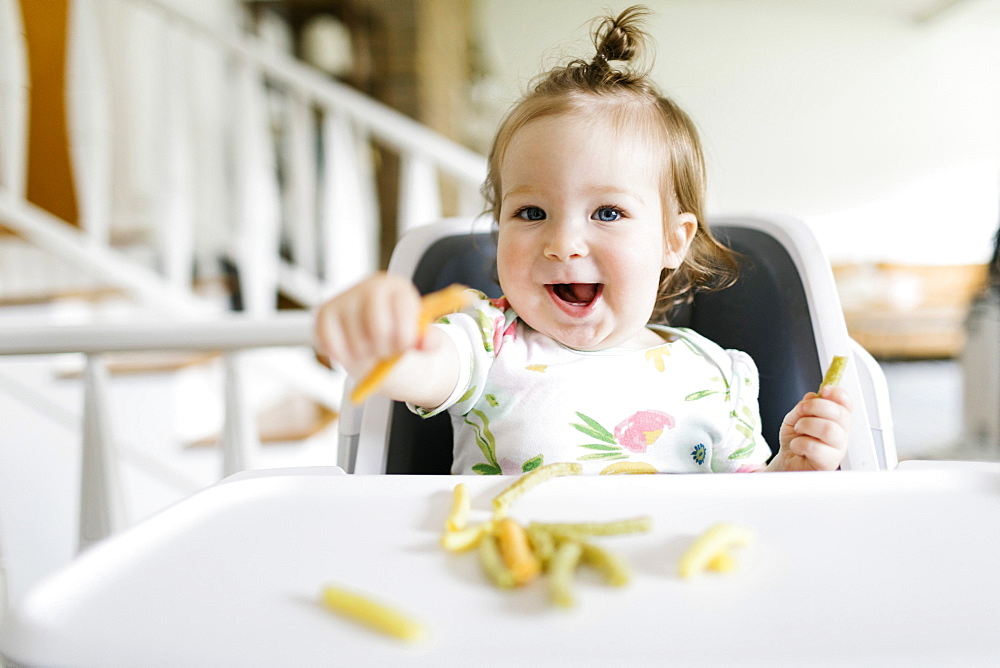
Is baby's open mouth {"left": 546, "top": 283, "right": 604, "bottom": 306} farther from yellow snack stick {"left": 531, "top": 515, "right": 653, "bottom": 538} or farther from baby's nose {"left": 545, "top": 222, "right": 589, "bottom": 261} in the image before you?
yellow snack stick {"left": 531, "top": 515, "right": 653, "bottom": 538}

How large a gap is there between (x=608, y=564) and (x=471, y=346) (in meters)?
0.35

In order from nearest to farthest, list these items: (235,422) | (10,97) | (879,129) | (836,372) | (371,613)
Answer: (371,613), (836,372), (235,422), (10,97), (879,129)

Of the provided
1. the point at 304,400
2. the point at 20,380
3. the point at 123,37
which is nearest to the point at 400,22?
the point at 123,37

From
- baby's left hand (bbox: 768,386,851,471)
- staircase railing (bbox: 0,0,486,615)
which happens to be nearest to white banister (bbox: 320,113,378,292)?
staircase railing (bbox: 0,0,486,615)

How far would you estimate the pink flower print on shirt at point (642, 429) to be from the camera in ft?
2.27

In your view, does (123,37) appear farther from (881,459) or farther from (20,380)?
(881,459)

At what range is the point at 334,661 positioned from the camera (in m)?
0.30

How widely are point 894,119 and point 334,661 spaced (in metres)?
5.60

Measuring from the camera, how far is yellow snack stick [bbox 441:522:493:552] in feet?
1.32

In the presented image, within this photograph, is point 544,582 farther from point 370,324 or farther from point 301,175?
point 301,175

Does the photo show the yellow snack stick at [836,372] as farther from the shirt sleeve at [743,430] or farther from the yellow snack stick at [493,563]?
the yellow snack stick at [493,563]

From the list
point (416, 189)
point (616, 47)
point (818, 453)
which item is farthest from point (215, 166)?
point (818, 453)

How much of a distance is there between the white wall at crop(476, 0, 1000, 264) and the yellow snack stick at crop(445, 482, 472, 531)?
3252 mm

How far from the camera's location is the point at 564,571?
1.15 feet
